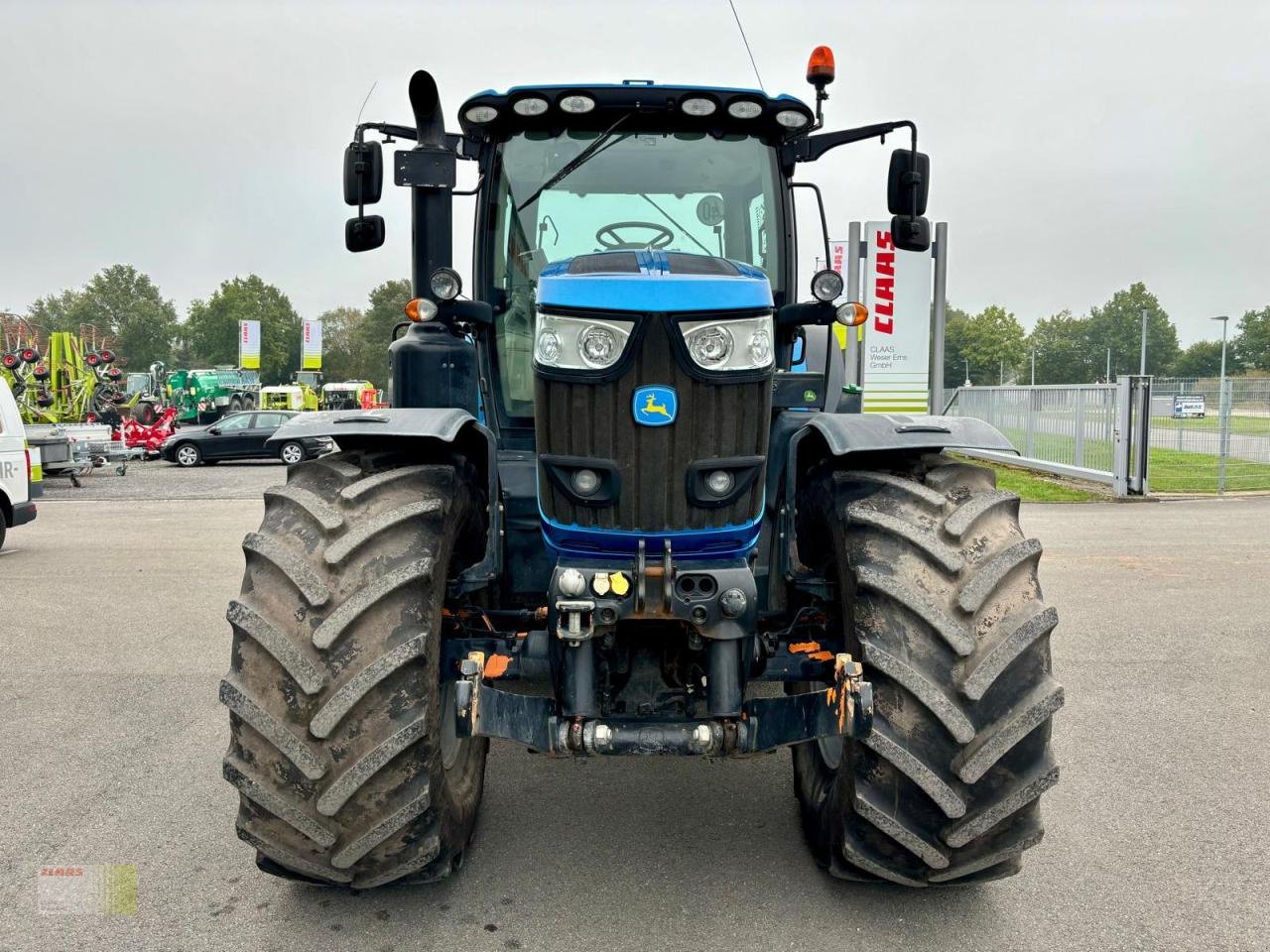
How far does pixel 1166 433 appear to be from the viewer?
17312mm

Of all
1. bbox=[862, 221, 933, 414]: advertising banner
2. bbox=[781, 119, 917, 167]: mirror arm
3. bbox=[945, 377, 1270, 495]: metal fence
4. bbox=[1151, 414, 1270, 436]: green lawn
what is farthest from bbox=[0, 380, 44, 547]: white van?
bbox=[1151, 414, 1270, 436]: green lawn

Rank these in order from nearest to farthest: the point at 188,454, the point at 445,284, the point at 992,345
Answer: the point at 445,284 < the point at 188,454 < the point at 992,345

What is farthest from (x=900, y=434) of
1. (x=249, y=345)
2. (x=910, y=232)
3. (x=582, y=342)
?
(x=249, y=345)

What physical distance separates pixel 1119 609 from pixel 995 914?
540cm

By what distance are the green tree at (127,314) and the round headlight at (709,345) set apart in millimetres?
108753

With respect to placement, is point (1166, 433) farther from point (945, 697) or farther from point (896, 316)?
point (945, 697)

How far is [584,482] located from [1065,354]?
4173 inches

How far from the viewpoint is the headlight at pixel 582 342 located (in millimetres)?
2842

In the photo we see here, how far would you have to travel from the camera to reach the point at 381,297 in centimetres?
9269

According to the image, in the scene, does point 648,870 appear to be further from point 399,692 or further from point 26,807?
point 26,807

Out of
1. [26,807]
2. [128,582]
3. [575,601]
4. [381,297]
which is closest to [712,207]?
[575,601]

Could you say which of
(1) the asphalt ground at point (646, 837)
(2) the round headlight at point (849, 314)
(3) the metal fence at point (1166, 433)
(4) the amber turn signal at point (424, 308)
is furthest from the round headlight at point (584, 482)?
(3) the metal fence at point (1166, 433)

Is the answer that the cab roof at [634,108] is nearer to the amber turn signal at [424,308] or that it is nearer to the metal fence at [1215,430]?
the amber turn signal at [424,308]

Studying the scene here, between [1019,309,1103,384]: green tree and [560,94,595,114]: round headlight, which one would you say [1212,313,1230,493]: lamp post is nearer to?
[560,94,595,114]: round headlight
